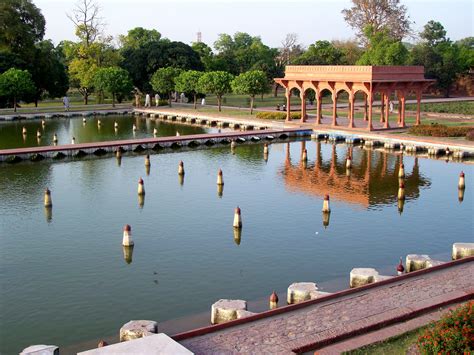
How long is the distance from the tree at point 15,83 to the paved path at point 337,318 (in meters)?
54.6

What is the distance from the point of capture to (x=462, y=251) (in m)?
19.3

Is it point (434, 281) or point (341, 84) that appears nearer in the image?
point (434, 281)

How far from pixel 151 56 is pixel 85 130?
25166 mm

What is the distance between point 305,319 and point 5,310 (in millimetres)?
8067

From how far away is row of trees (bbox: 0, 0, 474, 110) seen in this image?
2721 inches

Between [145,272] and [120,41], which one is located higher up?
[120,41]

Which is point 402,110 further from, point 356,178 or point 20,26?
point 20,26

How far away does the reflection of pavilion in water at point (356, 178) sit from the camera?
29.5 m

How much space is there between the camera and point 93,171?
3488cm

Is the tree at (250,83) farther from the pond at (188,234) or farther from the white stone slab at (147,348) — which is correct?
the white stone slab at (147,348)

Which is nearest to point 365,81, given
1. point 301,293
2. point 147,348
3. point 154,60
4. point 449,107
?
point 449,107

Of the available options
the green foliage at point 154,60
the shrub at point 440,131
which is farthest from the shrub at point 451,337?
the green foliage at point 154,60

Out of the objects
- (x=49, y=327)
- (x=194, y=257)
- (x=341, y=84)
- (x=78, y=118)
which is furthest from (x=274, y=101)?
(x=49, y=327)

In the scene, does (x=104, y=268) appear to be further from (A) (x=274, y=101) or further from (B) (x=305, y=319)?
(A) (x=274, y=101)
